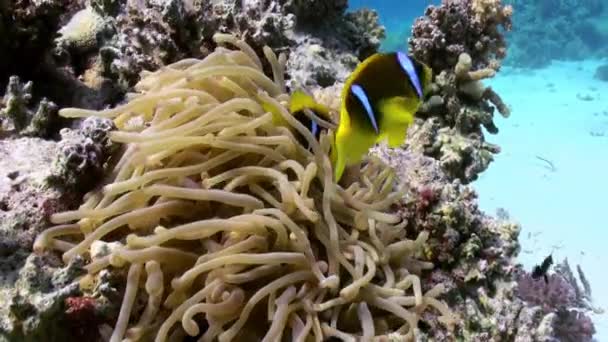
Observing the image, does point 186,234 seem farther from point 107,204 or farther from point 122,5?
point 122,5

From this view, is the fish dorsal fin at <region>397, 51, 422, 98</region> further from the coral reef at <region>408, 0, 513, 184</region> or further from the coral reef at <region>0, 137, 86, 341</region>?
the coral reef at <region>408, 0, 513, 184</region>

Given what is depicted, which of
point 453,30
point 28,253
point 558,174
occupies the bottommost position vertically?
point 28,253

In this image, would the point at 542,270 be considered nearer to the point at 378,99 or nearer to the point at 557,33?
the point at 378,99

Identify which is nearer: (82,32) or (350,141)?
(350,141)

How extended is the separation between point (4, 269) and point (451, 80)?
345cm

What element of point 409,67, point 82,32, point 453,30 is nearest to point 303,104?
point 409,67

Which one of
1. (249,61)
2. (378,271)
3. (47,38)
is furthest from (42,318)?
(47,38)

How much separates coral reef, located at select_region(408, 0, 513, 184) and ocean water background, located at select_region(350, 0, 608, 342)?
249cm

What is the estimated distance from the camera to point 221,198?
6.61 feet

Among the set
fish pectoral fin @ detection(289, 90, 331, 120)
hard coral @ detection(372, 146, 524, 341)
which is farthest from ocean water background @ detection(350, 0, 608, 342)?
fish pectoral fin @ detection(289, 90, 331, 120)

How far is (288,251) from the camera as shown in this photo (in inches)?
82.0

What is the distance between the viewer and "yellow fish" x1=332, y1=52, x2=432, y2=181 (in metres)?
2.03

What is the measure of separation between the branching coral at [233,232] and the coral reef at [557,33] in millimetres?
21610

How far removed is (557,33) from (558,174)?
49.0 ft
